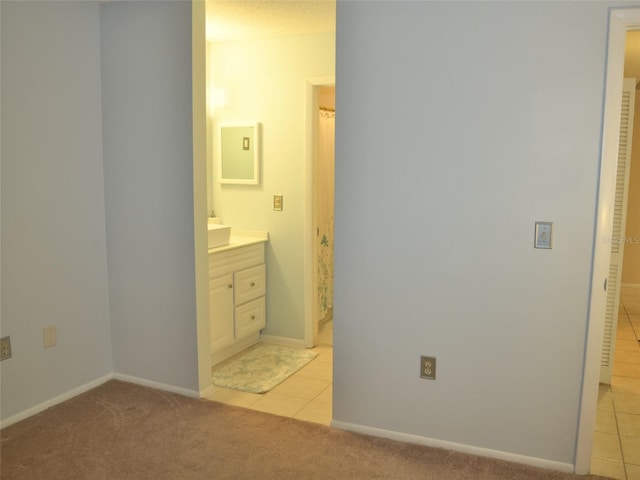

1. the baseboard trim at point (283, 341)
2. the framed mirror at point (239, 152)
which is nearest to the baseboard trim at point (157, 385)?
the baseboard trim at point (283, 341)

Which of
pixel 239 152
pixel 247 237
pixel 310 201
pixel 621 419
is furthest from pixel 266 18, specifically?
pixel 621 419

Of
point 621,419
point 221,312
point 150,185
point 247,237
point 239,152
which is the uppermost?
point 239,152

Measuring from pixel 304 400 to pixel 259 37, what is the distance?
2.68 meters

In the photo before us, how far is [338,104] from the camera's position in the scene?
286 cm

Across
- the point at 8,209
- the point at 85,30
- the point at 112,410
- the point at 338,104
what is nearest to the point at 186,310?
the point at 112,410

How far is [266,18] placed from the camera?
12.3 feet

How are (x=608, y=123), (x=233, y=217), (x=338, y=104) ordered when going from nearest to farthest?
(x=608, y=123), (x=338, y=104), (x=233, y=217)

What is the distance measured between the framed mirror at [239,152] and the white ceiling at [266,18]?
67cm

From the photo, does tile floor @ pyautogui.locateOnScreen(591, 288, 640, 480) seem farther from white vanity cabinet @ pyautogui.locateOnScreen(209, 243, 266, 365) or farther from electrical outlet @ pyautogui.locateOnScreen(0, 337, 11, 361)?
electrical outlet @ pyautogui.locateOnScreen(0, 337, 11, 361)

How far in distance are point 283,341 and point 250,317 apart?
0.38 meters

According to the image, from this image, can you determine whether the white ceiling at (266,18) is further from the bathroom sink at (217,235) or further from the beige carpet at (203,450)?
the beige carpet at (203,450)

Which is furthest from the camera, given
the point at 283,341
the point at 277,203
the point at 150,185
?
the point at 283,341

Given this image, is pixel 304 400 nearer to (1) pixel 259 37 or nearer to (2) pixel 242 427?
(2) pixel 242 427

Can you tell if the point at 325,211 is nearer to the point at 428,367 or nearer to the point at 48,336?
the point at 428,367
